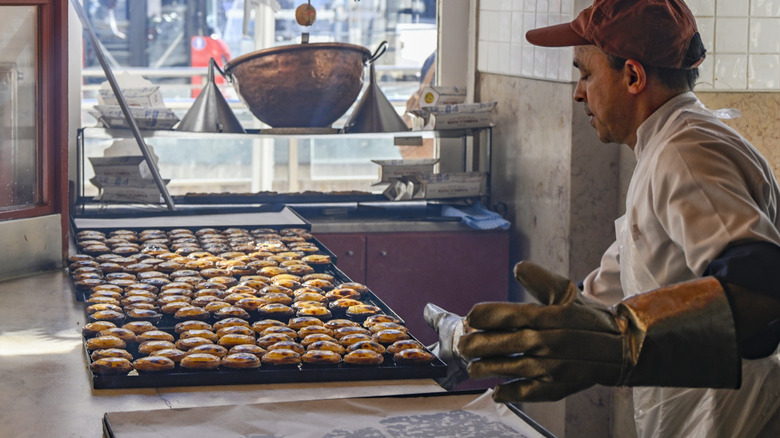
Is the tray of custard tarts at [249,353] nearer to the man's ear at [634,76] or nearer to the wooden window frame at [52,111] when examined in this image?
the man's ear at [634,76]

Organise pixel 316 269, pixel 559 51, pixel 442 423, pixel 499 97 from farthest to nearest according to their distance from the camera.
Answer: pixel 499 97 → pixel 559 51 → pixel 316 269 → pixel 442 423

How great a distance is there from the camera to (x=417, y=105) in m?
4.82

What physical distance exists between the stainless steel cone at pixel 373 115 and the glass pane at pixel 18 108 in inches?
61.4

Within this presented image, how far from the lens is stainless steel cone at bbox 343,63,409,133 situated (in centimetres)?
427

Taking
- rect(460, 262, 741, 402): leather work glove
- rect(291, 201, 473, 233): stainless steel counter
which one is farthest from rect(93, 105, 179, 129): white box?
rect(460, 262, 741, 402): leather work glove

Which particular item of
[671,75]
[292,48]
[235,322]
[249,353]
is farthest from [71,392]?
[292,48]

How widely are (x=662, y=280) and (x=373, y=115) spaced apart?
8.81 feet

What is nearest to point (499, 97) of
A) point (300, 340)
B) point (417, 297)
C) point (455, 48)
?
point (455, 48)

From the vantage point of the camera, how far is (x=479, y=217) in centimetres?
429

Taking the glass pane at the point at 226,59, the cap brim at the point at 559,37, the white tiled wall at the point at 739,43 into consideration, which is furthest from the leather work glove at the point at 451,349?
the glass pane at the point at 226,59

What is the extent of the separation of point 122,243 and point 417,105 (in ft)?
6.63

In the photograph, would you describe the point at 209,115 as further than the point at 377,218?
No

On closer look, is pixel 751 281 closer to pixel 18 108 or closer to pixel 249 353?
pixel 249 353

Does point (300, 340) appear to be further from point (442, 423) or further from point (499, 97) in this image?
point (499, 97)
